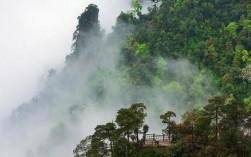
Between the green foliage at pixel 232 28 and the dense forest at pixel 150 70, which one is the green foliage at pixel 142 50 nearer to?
the dense forest at pixel 150 70

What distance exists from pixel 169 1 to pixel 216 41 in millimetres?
10480

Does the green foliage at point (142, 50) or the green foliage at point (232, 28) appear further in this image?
the green foliage at point (142, 50)

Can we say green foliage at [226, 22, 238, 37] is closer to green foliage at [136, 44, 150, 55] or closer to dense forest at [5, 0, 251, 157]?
dense forest at [5, 0, 251, 157]

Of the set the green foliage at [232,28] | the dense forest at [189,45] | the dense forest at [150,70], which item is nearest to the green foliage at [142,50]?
the dense forest at [189,45]

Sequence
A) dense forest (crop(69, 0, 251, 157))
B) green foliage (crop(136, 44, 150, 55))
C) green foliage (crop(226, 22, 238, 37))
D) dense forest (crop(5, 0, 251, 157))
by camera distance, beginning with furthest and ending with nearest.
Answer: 1. green foliage (crop(136, 44, 150, 55))
2. green foliage (crop(226, 22, 238, 37))
3. dense forest (crop(5, 0, 251, 157))
4. dense forest (crop(69, 0, 251, 157))

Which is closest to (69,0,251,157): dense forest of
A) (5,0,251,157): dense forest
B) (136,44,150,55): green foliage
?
(136,44,150,55): green foliage

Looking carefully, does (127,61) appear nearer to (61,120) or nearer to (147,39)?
(147,39)

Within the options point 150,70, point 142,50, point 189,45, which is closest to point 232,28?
point 189,45

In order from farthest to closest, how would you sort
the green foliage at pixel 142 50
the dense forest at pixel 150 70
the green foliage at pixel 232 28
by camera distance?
the green foliage at pixel 142 50 → the green foliage at pixel 232 28 → the dense forest at pixel 150 70

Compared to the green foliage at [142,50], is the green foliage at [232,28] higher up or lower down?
higher up

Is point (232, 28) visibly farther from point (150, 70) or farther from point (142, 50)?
point (142, 50)

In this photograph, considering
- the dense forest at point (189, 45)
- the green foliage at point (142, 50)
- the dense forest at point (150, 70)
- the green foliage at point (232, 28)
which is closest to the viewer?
the dense forest at point (189, 45)

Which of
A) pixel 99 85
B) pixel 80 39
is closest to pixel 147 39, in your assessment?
pixel 99 85

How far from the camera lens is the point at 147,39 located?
59469 millimetres
